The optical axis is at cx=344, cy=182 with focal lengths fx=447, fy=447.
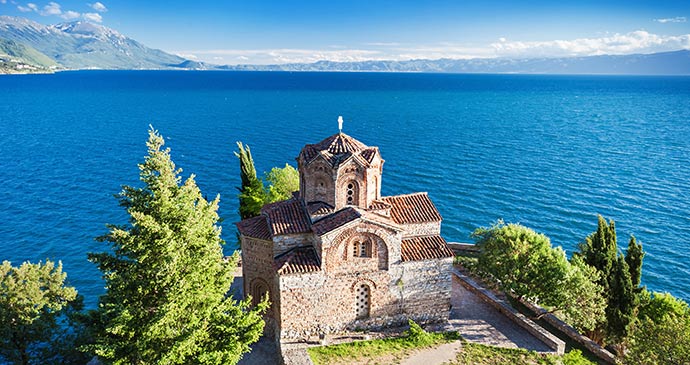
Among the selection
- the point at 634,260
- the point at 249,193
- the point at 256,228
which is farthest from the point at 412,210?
the point at 249,193

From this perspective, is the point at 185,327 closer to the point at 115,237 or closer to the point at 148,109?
the point at 115,237

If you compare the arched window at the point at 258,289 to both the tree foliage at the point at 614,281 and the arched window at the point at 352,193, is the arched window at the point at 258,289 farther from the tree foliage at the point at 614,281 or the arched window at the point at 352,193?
the tree foliage at the point at 614,281

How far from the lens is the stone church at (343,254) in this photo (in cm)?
2450

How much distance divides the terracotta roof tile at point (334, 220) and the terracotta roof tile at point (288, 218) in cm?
94

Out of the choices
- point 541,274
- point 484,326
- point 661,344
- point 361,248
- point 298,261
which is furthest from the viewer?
point 541,274

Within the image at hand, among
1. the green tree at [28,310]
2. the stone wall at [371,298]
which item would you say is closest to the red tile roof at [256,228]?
the stone wall at [371,298]

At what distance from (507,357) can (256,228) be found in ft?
51.7

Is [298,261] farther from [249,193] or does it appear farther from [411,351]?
[249,193]

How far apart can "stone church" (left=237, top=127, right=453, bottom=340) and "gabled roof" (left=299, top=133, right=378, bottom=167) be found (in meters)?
0.06

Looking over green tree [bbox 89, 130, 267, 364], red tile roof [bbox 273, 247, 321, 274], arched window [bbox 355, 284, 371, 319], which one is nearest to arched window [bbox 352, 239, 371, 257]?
arched window [bbox 355, 284, 371, 319]

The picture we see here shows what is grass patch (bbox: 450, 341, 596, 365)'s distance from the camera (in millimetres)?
23375

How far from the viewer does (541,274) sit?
92.4 feet

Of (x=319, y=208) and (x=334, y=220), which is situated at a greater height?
(x=319, y=208)

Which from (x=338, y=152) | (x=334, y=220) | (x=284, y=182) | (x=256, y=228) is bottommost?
(x=284, y=182)
